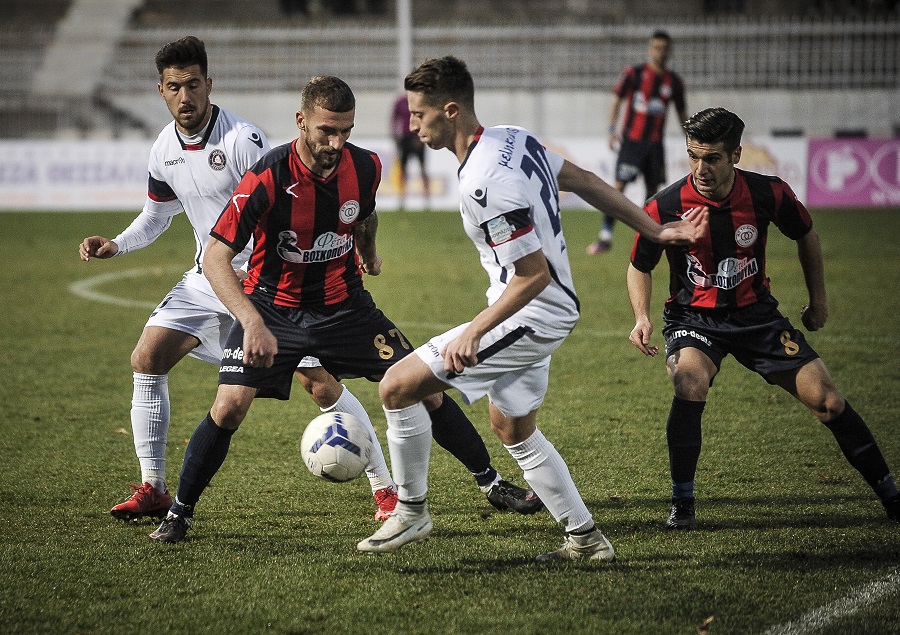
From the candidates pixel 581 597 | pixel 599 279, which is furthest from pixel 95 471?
pixel 599 279

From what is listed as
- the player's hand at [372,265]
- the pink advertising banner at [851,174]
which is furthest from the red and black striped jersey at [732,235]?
the pink advertising banner at [851,174]

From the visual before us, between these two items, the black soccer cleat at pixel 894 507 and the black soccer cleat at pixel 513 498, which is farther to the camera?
the black soccer cleat at pixel 513 498

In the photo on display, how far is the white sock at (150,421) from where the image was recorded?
4.92 metres

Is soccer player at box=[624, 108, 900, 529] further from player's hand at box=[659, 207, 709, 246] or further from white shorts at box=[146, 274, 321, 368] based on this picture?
white shorts at box=[146, 274, 321, 368]

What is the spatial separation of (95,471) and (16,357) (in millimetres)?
3386

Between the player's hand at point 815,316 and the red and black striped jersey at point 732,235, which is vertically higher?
the red and black striped jersey at point 732,235

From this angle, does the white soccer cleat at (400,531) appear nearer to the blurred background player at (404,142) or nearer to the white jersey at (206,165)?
the white jersey at (206,165)

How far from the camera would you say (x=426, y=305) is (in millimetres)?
10492

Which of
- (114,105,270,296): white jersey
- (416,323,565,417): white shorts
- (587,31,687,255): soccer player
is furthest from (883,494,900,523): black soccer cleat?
(587,31,687,255): soccer player

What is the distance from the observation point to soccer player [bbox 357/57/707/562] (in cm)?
380

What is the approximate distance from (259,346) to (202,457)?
0.66 metres

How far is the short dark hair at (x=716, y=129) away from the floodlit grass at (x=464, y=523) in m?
1.64

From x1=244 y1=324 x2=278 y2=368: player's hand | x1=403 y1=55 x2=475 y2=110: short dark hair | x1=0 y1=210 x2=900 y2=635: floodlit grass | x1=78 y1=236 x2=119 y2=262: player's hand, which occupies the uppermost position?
x1=403 y1=55 x2=475 y2=110: short dark hair

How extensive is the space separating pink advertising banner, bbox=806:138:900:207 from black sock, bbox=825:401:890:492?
1529 cm
